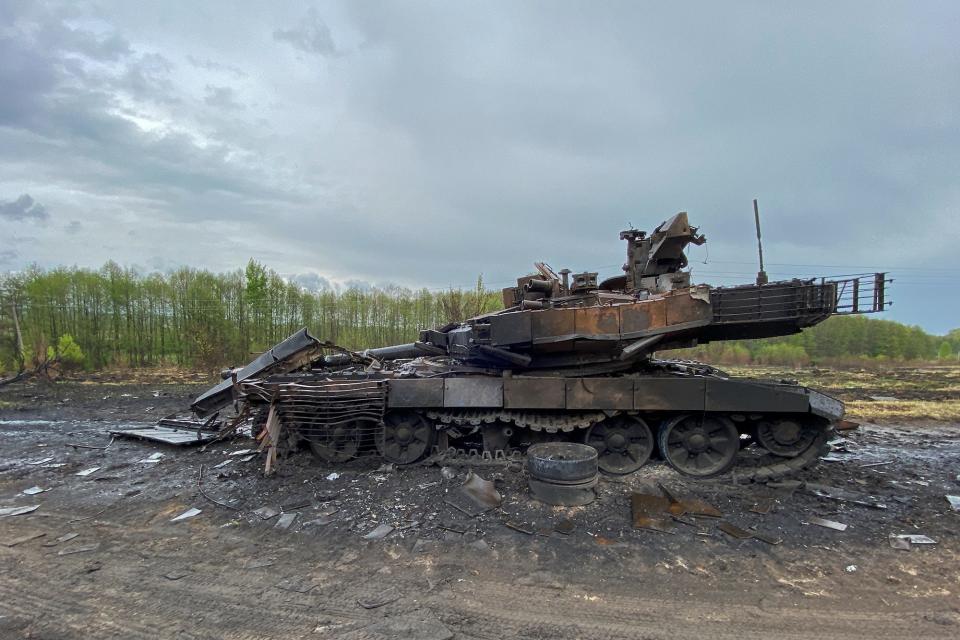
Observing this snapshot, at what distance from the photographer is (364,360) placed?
973cm

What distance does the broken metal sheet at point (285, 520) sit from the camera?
19.1 feet

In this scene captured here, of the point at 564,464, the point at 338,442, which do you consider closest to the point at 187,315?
the point at 338,442

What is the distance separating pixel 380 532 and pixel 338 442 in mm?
2831

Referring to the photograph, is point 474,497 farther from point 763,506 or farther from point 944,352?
point 944,352

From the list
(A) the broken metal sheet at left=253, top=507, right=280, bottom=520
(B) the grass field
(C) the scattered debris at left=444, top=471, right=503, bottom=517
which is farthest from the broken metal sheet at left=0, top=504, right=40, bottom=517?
(B) the grass field

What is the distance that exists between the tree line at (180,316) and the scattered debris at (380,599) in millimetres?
17435

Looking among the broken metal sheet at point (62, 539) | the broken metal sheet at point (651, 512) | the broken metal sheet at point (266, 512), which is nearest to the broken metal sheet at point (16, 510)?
the broken metal sheet at point (62, 539)

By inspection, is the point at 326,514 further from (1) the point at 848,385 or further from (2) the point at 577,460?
(1) the point at 848,385

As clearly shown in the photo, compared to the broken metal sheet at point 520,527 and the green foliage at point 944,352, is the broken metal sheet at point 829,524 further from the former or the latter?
the green foliage at point 944,352

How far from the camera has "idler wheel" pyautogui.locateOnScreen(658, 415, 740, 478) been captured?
714 centimetres

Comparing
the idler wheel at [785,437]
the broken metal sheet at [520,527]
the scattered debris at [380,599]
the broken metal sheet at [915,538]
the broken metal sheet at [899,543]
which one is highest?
the idler wheel at [785,437]

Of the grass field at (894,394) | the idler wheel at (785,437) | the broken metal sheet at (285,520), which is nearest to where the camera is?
the broken metal sheet at (285,520)

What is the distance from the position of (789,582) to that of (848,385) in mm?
17947

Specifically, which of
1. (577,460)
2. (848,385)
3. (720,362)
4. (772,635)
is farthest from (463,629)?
(720,362)
